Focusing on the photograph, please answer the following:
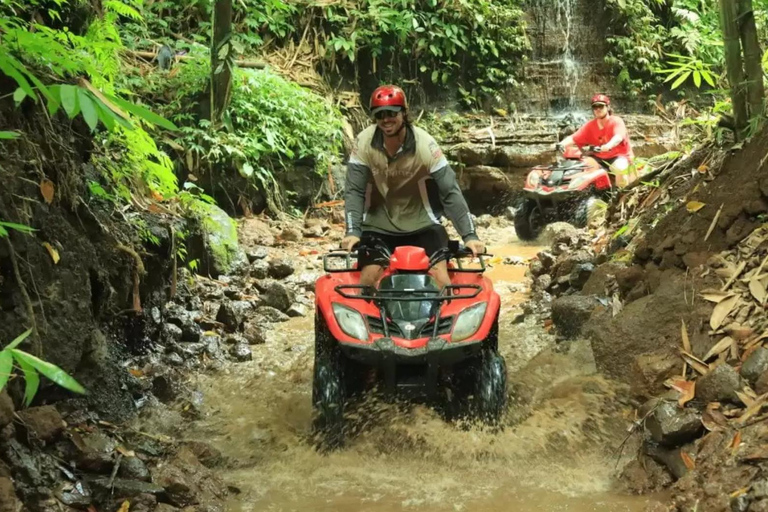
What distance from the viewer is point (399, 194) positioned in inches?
190

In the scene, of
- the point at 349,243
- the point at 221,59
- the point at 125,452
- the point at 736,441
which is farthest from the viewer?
the point at 221,59

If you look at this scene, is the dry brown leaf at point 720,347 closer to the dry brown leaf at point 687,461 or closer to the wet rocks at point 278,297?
the dry brown leaf at point 687,461

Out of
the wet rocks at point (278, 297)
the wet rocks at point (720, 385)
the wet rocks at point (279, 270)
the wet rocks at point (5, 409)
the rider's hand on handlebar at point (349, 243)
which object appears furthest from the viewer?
the wet rocks at point (279, 270)

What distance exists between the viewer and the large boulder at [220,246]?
7.39 meters

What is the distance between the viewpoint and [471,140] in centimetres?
1361

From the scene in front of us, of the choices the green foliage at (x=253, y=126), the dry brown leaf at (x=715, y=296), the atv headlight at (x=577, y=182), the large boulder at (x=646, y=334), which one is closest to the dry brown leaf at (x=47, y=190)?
the large boulder at (x=646, y=334)

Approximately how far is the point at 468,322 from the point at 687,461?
1254 mm

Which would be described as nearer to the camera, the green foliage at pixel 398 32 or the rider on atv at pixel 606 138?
the rider on atv at pixel 606 138

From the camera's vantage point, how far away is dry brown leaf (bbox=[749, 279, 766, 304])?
3.82 metres

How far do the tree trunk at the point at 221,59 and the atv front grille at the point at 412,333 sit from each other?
6.65 metres

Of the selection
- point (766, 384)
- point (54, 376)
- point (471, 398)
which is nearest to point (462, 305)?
point (471, 398)

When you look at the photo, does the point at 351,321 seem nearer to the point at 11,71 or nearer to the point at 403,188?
the point at 403,188

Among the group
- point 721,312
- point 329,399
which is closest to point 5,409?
point 329,399

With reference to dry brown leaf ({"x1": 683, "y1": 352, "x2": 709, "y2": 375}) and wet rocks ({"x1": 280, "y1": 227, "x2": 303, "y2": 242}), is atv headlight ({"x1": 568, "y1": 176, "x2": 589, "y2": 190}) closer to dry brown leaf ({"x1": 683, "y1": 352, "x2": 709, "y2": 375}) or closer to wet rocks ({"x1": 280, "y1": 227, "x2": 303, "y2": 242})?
wet rocks ({"x1": 280, "y1": 227, "x2": 303, "y2": 242})
